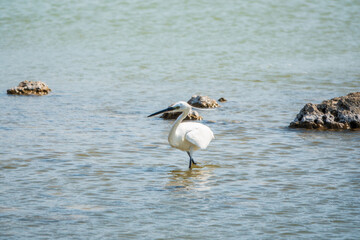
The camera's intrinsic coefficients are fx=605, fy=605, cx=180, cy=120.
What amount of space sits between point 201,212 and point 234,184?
1169 mm

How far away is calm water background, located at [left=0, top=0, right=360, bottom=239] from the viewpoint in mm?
6391

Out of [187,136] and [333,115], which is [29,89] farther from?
[333,115]

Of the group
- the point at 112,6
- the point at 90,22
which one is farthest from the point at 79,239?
the point at 112,6

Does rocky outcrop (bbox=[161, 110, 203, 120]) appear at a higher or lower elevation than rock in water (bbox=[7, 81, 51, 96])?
lower

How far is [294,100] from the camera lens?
1438 centimetres

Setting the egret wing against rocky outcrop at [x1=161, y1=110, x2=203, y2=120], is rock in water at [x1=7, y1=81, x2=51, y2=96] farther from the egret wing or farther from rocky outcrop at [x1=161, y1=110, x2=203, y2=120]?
the egret wing

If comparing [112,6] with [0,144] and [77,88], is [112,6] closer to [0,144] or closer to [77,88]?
[77,88]

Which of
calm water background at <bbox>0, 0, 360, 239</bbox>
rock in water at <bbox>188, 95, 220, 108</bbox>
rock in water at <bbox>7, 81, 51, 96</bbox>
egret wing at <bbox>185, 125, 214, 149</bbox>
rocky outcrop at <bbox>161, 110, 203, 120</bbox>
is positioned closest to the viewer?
calm water background at <bbox>0, 0, 360, 239</bbox>

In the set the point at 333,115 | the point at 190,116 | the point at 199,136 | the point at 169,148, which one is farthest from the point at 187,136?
the point at 333,115

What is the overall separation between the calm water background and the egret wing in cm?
37

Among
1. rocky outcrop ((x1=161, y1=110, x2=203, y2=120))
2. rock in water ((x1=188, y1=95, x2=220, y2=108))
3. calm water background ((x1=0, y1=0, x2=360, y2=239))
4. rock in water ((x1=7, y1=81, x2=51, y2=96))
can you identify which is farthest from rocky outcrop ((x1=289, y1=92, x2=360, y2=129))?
rock in water ((x1=7, y1=81, x2=51, y2=96))

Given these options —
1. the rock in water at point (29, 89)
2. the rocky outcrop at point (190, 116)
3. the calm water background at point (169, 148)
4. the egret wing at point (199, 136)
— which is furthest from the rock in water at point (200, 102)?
the rock in water at point (29, 89)

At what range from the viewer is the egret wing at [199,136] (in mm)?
8352

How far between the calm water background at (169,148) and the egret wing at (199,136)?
0.37m
